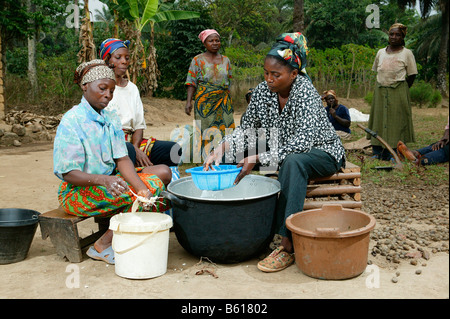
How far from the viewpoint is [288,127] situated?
315 cm

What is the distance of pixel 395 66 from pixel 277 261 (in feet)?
14.1

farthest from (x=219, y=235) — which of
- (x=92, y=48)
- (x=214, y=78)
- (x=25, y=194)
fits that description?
(x=92, y=48)

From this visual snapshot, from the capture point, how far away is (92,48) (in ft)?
30.9

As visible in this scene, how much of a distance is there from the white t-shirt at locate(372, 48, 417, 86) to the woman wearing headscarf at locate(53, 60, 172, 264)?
431cm

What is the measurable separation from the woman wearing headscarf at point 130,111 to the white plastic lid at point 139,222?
2.93ft

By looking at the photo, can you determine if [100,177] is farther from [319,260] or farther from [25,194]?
[25,194]

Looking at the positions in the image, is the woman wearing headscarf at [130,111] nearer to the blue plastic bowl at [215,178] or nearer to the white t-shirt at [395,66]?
the blue plastic bowl at [215,178]

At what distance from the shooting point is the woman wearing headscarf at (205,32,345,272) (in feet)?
9.39

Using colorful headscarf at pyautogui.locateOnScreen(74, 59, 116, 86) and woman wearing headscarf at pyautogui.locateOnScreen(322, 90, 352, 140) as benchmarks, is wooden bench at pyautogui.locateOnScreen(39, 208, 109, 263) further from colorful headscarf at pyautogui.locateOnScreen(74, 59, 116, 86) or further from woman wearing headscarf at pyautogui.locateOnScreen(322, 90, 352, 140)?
woman wearing headscarf at pyautogui.locateOnScreen(322, 90, 352, 140)

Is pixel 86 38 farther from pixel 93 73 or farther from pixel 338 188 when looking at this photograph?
pixel 338 188

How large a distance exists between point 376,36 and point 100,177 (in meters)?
25.1

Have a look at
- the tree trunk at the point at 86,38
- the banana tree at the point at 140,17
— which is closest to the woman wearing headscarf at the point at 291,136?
the tree trunk at the point at 86,38

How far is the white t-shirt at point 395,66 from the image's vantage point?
5.97 m

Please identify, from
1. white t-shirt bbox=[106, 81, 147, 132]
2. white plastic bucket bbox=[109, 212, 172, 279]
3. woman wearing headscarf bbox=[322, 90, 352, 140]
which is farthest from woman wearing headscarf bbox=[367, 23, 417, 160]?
white plastic bucket bbox=[109, 212, 172, 279]
